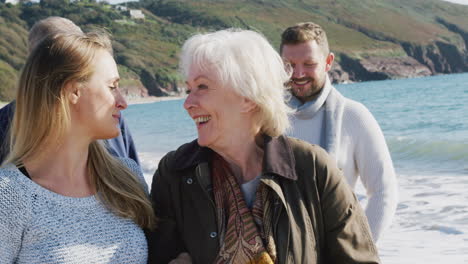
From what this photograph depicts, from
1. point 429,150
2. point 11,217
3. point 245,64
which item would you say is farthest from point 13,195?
point 429,150

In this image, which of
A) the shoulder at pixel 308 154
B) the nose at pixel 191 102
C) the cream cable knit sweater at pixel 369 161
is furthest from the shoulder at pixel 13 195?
the cream cable knit sweater at pixel 369 161

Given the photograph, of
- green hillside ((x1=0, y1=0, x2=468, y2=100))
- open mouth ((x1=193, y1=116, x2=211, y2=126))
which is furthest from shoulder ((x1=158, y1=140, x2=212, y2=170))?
green hillside ((x1=0, y1=0, x2=468, y2=100))

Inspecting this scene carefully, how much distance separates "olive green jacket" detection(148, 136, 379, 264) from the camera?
2383 millimetres

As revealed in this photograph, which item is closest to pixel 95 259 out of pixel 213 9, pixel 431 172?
pixel 431 172

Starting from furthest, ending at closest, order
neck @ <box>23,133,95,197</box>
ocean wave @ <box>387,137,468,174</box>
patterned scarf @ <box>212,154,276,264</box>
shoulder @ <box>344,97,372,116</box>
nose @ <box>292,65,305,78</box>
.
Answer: ocean wave @ <box>387,137,468,174</box>, nose @ <box>292,65,305,78</box>, shoulder @ <box>344,97,372,116</box>, neck @ <box>23,133,95,197</box>, patterned scarf @ <box>212,154,276,264</box>

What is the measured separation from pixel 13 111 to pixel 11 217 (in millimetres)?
1326

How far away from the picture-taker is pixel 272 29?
119062 mm

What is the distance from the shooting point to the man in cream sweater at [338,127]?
11.3 ft

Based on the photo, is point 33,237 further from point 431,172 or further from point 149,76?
point 149,76

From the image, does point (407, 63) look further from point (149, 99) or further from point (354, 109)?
point (354, 109)

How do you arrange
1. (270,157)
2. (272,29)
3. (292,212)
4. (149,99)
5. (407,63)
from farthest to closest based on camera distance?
(272,29) → (407,63) → (149,99) → (270,157) → (292,212)

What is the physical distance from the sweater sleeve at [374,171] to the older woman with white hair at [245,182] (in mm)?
903

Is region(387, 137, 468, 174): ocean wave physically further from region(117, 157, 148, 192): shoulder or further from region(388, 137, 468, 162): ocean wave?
region(117, 157, 148, 192): shoulder

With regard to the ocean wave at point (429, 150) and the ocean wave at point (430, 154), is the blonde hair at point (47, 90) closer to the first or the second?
the ocean wave at point (430, 154)
